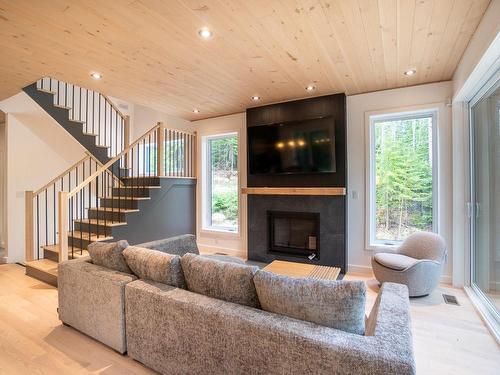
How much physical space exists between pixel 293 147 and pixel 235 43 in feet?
6.73

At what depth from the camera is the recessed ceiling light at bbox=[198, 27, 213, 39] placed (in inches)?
94.7

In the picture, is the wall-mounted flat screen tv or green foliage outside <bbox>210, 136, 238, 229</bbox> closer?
the wall-mounted flat screen tv

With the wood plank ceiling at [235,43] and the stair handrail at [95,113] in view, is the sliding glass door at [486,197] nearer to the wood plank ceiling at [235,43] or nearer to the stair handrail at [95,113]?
the wood plank ceiling at [235,43]

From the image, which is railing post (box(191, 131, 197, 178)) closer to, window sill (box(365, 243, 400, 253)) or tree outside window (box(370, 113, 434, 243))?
tree outside window (box(370, 113, 434, 243))

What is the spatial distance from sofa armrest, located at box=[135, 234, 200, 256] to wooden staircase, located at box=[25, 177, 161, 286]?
1.46 m

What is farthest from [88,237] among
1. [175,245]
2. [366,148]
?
[366,148]

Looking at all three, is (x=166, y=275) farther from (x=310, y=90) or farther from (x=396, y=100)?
(x=396, y=100)

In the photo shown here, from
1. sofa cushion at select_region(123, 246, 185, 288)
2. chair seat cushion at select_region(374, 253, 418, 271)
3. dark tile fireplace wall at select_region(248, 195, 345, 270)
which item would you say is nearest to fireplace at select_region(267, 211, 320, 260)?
dark tile fireplace wall at select_region(248, 195, 345, 270)

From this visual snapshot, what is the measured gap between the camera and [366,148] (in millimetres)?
4086

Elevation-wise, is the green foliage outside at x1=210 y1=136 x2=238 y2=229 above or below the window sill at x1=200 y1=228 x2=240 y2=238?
above

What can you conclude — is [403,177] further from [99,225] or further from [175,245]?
[99,225]

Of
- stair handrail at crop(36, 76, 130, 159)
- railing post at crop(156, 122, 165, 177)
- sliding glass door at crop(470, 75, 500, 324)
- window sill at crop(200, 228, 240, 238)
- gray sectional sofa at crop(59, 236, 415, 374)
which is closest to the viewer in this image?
gray sectional sofa at crop(59, 236, 415, 374)

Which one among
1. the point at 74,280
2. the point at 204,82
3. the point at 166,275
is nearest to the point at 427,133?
the point at 204,82

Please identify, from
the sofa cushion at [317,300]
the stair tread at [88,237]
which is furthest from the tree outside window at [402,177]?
the stair tread at [88,237]
